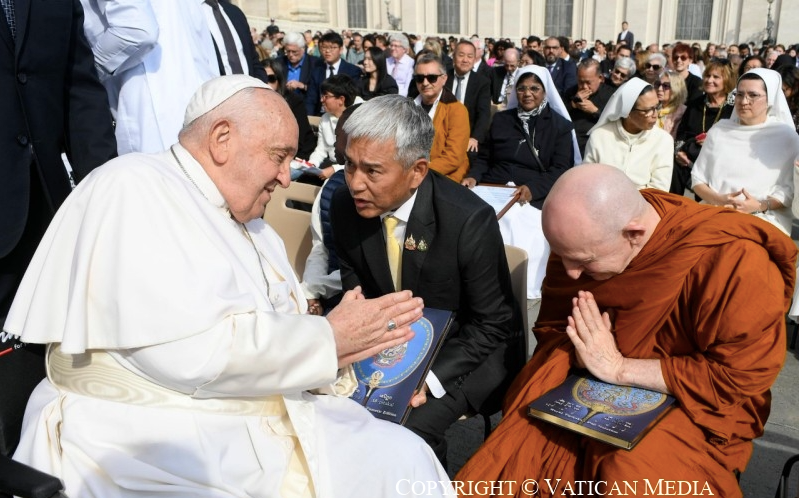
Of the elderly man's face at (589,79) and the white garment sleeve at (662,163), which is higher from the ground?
the elderly man's face at (589,79)

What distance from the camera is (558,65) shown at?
1210cm

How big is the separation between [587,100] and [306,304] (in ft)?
18.4

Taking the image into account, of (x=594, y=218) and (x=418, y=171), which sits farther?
(x=418, y=171)

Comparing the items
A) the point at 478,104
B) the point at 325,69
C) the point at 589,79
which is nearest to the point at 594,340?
the point at 589,79

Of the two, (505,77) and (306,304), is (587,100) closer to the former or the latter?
(505,77)

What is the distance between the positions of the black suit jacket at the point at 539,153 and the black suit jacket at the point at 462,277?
301 centimetres

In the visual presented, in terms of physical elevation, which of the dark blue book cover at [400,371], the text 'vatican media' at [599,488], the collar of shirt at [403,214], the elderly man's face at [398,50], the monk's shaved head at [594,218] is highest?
the elderly man's face at [398,50]

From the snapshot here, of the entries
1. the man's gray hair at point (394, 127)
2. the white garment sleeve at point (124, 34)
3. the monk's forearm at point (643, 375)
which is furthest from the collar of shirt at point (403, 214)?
the white garment sleeve at point (124, 34)

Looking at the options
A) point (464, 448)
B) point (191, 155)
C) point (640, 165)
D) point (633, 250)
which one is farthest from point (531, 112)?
point (191, 155)

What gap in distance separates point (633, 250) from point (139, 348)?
1.59 meters

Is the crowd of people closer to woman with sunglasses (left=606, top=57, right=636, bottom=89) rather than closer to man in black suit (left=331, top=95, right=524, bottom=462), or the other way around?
man in black suit (left=331, top=95, right=524, bottom=462)

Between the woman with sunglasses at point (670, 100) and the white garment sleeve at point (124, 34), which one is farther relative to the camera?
the woman with sunglasses at point (670, 100)

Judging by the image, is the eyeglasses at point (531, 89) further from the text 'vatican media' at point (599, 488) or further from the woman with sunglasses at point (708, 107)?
the text 'vatican media' at point (599, 488)

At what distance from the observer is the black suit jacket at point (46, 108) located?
2.81 m
